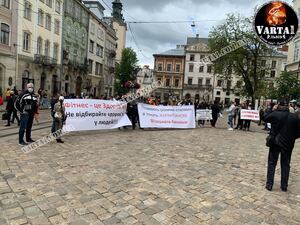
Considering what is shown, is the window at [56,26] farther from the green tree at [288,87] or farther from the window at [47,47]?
the green tree at [288,87]

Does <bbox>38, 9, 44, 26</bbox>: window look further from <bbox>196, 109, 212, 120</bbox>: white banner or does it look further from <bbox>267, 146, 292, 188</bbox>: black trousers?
<bbox>267, 146, 292, 188</bbox>: black trousers

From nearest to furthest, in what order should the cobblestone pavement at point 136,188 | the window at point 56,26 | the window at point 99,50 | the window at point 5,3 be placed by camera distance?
the cobblestone pavement at point 136,188, the window at point 5,3, the window at point 56,26, the window at point 99,50

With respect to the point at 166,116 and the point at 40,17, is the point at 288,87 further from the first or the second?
the point at 40,17

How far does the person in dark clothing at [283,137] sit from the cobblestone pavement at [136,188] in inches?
18.6

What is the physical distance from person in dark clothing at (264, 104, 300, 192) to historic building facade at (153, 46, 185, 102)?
87799 mm

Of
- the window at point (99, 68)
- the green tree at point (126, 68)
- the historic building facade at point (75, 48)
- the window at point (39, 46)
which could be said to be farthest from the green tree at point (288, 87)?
the window at point (99, 68)

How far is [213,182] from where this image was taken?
6.92 m

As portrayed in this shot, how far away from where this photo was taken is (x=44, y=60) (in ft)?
127

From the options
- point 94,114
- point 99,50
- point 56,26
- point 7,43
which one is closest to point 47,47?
point 56,26

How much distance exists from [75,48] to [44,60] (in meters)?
10.9

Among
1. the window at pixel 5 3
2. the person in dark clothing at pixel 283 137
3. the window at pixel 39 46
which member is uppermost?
the window at pixel 5 3

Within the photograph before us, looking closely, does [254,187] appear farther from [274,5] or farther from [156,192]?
[274,5]

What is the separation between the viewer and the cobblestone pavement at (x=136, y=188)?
4855 millimetres

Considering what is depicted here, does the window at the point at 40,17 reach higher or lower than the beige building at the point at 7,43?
higher
